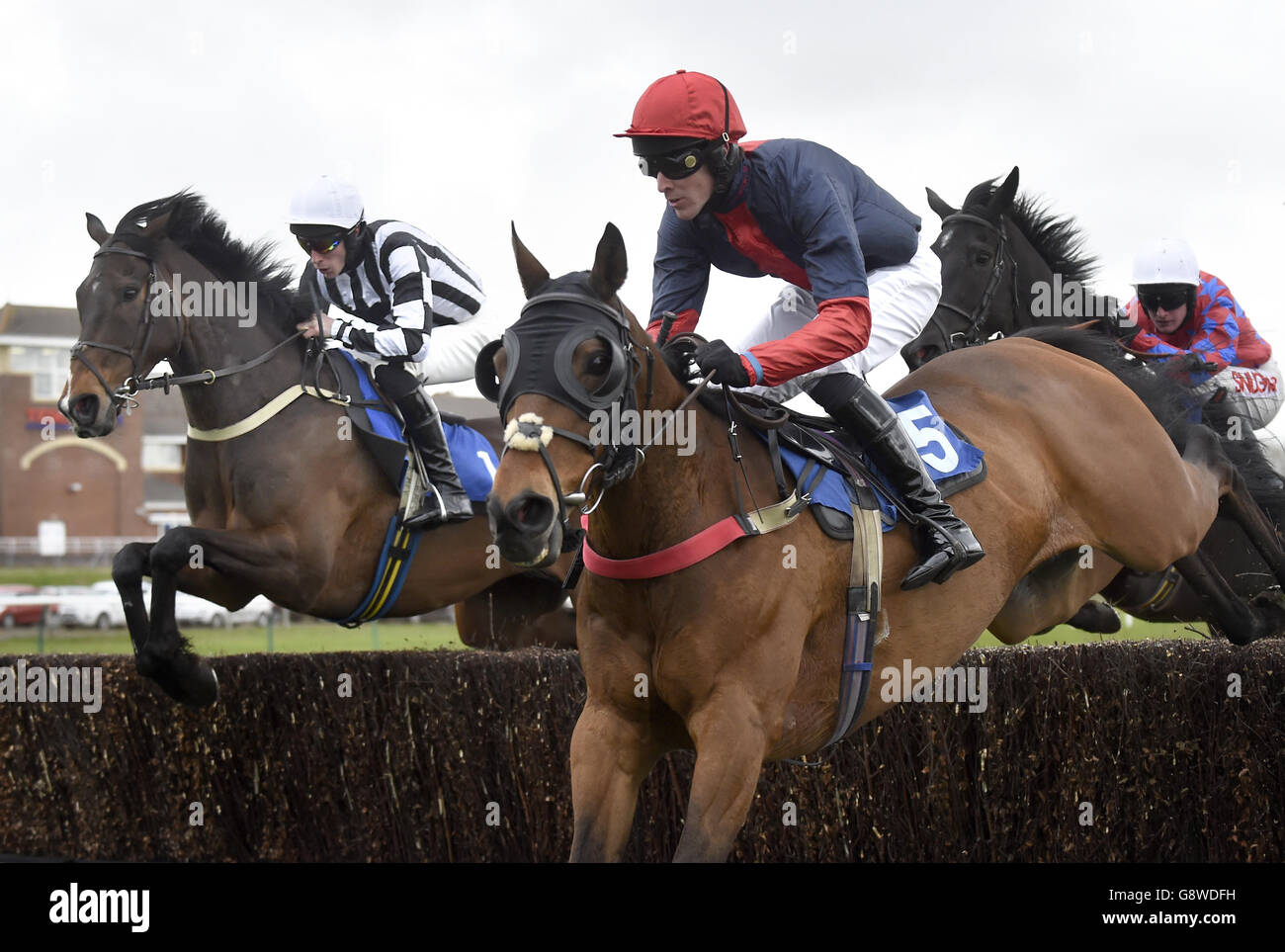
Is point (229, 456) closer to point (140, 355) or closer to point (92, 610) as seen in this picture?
point (140, 355)

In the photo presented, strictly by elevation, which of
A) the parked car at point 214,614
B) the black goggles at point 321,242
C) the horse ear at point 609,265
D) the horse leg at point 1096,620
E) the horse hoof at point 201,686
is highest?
the black goggles at point 321,242

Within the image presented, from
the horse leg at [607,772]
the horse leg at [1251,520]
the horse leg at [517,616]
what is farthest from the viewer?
the horse leg at [517,616]

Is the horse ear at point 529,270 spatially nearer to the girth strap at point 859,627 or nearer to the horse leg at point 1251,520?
the girth strap at point 859,627

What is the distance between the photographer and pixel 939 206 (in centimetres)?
634

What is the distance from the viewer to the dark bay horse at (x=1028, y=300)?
5.59 m

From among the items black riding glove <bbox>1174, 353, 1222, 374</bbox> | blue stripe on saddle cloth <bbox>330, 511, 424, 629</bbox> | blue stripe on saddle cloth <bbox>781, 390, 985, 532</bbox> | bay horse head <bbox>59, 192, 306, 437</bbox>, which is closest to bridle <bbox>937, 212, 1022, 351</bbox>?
black riding glove <bbox>1174, 353, 1222, 374</bbox>

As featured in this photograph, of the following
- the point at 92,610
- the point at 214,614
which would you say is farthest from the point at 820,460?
the point at 214,614

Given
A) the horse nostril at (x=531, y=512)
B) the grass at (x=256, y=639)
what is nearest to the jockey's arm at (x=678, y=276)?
the horse nostril at (x=531, y=512)

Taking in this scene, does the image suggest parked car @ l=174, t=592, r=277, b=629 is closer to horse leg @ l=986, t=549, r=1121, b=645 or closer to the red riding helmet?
horse leg @ l=986, t=549, r=1121, b=645

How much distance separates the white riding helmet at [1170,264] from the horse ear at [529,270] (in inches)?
141

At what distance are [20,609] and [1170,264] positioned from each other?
29815 millimetres

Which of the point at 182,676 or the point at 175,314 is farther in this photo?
the point at 175,314

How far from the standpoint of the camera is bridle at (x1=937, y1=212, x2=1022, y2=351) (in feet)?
18.9
